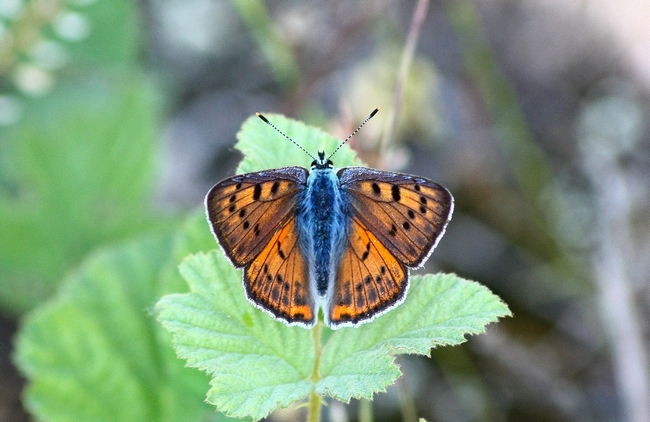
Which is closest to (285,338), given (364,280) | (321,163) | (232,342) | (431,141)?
(232,342)

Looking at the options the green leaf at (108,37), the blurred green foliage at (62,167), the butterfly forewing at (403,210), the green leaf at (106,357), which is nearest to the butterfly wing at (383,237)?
the butterfly forewing at (403,210)

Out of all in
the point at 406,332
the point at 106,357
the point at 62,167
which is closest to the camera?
the point at 406,332

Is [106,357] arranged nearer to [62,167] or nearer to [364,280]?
[364,280]

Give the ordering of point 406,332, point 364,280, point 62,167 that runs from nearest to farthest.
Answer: point 406,332
point 364,280
point 62,167

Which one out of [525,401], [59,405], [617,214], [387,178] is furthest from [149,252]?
[617,214]

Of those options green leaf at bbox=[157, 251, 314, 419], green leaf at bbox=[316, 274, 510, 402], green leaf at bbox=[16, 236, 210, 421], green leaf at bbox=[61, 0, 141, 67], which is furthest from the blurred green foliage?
green leaf at bbox=[316, 274, 510, 402]

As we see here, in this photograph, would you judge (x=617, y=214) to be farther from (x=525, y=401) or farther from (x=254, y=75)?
(x=254, y=75)
